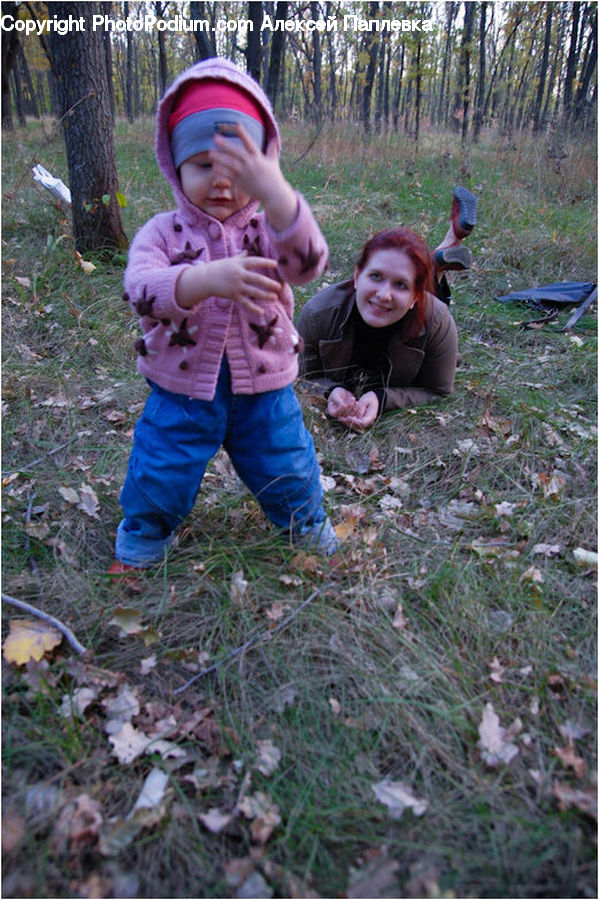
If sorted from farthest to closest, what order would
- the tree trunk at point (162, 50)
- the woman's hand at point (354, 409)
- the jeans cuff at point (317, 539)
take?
1. the tree trunk at point (162, 50)
2. the woman's hand at point (354, 409)
3. the jeans cuff at point (317, 539)

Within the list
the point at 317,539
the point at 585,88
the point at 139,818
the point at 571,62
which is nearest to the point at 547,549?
the point at 317,539

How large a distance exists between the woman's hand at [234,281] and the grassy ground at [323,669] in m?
0.97

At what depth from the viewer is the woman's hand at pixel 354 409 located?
10.2 feet

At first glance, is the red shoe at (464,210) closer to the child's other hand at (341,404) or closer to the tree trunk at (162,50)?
the child's other hand at (341,404)

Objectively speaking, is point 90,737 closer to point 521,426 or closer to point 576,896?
point 576,896

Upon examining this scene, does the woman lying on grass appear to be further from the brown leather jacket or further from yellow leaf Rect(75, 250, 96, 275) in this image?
yellow leaf Rect(75, 250, 96, 275)

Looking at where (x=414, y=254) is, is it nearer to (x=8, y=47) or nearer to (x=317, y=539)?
(x=317, y=539)

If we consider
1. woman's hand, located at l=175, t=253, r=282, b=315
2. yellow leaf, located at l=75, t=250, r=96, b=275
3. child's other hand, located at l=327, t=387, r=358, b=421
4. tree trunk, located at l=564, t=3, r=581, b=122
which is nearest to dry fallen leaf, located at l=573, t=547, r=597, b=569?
child's other hand, located at l=327, t=387, r=358, b=421

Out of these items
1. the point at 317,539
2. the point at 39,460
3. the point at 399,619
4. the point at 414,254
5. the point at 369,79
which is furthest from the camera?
the point at 369,79

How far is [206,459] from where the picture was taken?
1.92 metres

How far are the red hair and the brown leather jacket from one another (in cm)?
9

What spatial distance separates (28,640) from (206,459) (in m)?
0.74

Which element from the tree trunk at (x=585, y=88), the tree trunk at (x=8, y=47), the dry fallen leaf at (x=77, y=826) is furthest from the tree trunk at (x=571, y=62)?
the dry fallen leaf at (x=77, y=826)

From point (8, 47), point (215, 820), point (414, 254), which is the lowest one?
point (215, 820)
